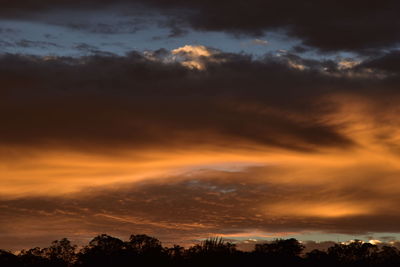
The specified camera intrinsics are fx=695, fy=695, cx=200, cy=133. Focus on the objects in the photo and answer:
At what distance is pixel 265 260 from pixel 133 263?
1376 centimetres

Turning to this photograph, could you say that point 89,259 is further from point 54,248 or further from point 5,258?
point 54,248

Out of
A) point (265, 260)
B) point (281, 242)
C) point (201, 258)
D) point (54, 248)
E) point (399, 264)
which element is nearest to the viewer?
point (201, 258)

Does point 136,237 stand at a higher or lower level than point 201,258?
higher

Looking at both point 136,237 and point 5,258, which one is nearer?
point 5,258

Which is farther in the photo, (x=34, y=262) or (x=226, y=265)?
(x=34, y=262)

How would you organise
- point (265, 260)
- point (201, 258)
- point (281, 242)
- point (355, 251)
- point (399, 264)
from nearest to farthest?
1. point (201, 258)
2. point (265, 260)
3. point (399, 264)
4. point (281, 242)
5. point (355, 251)

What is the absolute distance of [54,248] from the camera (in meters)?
120

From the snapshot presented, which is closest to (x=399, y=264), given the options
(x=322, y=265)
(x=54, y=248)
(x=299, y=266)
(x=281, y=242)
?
(x=322, y=265)

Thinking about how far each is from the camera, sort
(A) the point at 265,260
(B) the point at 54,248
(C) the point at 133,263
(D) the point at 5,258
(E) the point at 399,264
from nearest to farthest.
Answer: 1. (A) the point at 265,260
2. (C) the point at 133,263
3. (E) the point at 399,264
4. (D) the point at 5,258
5. (B) the point at 54,248

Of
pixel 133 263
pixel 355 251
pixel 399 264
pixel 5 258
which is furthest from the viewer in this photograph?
pixel 355 251

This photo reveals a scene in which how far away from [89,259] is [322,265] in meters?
36.3

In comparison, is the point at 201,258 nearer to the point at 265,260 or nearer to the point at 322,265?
the point at 265,260

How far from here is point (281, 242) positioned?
9719 centimetres

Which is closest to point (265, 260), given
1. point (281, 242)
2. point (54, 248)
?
point (281, 242)
